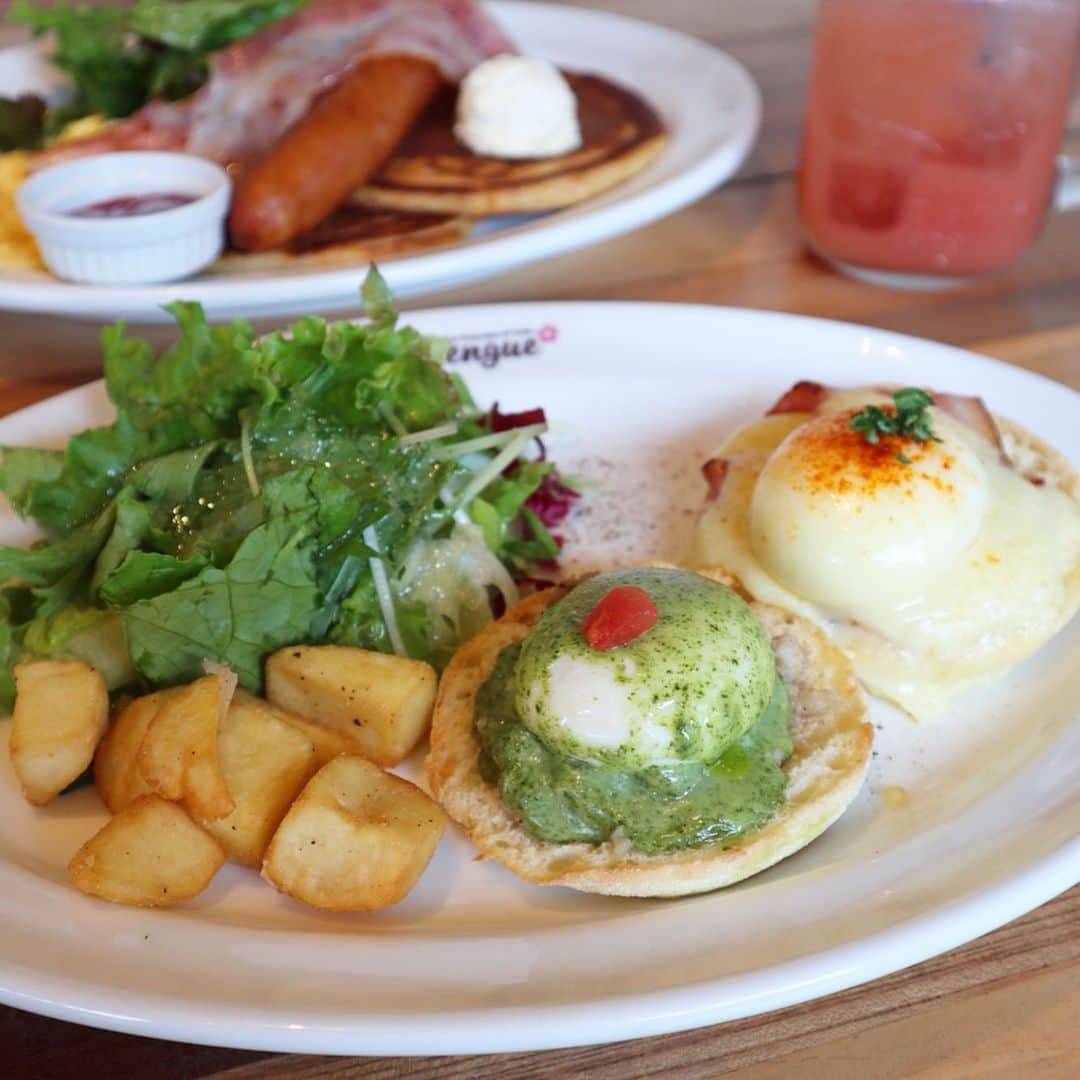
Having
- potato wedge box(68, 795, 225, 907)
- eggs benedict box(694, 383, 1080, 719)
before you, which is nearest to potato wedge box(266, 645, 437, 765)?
potato wedge box(68, 795, 225, 907)

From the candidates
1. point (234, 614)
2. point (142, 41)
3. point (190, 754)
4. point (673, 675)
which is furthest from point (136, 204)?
point (673, 675)

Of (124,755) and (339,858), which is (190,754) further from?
(339,858)

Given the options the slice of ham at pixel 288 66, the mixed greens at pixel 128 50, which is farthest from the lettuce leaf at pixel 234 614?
the mixed greens at pixel 128 50

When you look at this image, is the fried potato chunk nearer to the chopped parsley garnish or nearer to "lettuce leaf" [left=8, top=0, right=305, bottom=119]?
the chopped parsley garnish

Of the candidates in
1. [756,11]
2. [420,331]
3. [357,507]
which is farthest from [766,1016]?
[756,11]

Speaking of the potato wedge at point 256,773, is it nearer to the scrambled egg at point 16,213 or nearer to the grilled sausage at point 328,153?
the grilled sausage at point 328,153

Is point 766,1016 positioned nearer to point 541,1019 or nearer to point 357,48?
point 541,1019
